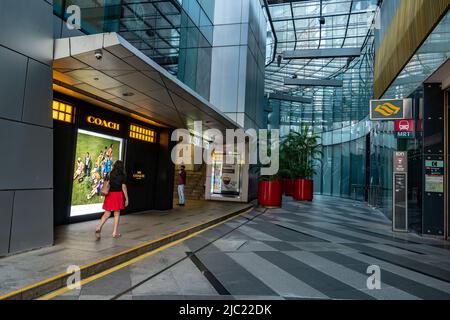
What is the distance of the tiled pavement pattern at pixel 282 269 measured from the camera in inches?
169

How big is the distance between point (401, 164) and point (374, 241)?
344 centimetres

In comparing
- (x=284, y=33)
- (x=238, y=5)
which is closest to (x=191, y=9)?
(x=238, y=5)

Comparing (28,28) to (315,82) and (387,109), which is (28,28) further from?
(315,82)

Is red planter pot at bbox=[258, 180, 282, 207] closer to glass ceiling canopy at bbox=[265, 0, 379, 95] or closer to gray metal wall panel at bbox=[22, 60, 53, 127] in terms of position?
glass ceiling canopy at bbox=[265, 0, 379, 95]

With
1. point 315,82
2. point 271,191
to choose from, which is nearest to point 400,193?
point 271,191

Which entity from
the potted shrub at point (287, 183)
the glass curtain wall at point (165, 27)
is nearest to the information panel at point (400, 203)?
the glass curtain wall at point (165, 27)

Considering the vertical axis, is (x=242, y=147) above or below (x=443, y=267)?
above

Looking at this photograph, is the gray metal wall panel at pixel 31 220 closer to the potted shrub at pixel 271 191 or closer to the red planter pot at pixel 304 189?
the potted shrub at pixel 271 191

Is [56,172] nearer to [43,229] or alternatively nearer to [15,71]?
[43,229]

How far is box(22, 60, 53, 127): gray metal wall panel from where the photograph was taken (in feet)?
17.8

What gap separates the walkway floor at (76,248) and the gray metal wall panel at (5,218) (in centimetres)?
21

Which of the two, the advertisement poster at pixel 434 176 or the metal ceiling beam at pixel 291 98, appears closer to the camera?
the advertisement poster at pixel 434 176

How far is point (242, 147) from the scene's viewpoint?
60.3ft

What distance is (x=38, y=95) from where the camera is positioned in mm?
5617
